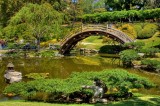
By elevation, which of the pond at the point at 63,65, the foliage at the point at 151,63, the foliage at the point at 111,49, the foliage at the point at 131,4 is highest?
the foliage at the point at 131,4

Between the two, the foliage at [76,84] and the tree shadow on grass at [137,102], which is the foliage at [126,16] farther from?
the tree shadow on grass at [137,102]

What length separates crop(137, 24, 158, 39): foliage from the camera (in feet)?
188

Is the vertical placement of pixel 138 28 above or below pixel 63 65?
above

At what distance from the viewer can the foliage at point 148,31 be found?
57312 mm

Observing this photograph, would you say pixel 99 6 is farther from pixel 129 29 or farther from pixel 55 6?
pixel 129 29

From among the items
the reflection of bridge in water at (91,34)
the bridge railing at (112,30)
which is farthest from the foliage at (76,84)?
the bridge railing at (112,30)

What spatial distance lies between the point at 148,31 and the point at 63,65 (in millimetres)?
22582

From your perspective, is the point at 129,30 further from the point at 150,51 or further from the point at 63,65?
the point at 63,65

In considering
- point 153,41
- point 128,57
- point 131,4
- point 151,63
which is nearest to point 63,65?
point 128,57

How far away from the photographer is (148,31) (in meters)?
57.4

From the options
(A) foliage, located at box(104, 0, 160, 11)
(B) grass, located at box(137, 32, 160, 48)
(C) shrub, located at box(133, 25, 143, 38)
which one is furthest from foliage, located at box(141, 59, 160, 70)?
(A) foliage, located at box(104, 0, 160, 11)

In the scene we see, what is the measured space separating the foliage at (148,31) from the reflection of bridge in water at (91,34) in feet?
40.9

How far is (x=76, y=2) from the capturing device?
3187 inches

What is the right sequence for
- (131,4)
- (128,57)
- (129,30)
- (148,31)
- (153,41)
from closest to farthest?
(128,57) < (153,41) < (148,31) < (129,30) < (131,4)
